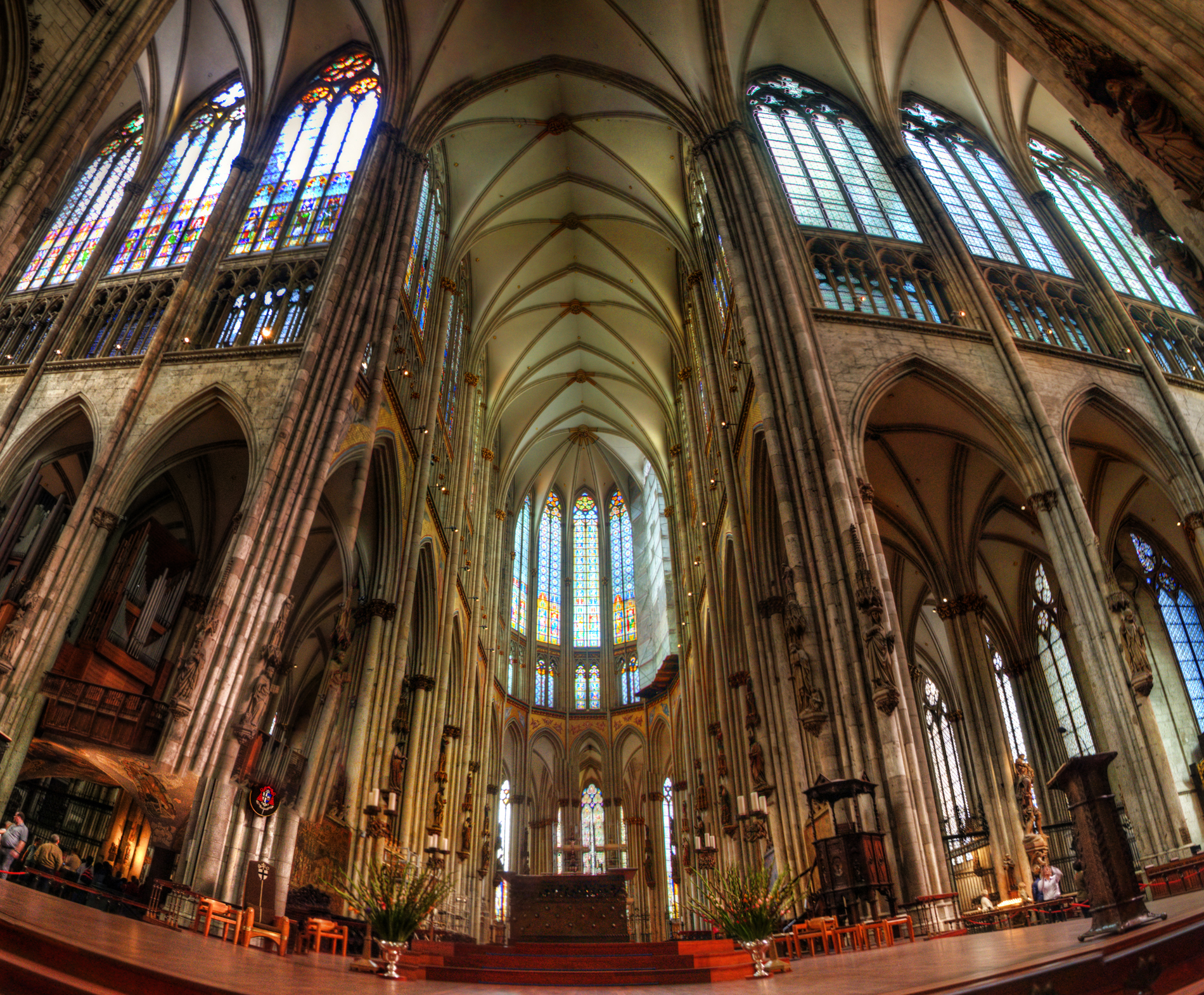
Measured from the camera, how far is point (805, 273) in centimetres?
1577

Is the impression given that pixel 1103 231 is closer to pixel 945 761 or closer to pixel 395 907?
pixel 945 761

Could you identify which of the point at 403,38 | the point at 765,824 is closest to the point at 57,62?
the point at 403,38

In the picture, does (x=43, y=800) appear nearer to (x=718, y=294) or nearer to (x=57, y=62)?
(x=57, y=62)

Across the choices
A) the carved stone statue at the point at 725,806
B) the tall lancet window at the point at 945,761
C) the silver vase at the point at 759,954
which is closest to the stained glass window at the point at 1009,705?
the tall lancet window at the point at 945,761

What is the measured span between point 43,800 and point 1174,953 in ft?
63.3

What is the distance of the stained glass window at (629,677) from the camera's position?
111 ft

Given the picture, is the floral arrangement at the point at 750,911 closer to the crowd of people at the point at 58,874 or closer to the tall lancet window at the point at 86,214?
the crowd of people at the point at 58,874

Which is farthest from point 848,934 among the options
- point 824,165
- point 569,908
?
point 824,165

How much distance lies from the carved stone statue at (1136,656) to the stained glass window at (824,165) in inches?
382

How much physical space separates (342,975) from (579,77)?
22.0 m

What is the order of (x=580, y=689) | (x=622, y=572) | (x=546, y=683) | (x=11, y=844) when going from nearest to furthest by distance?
1. (x=11, y=844)
2. (x=546, y=683)
3. (x=580, y=689)
4. (x=622, y=572)

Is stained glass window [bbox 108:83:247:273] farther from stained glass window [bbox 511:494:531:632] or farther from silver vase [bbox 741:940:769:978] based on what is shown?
stained glass window [bbox 511:494:531:632]

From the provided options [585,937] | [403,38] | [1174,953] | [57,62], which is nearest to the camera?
[1174,953]

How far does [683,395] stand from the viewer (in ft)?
90.2
